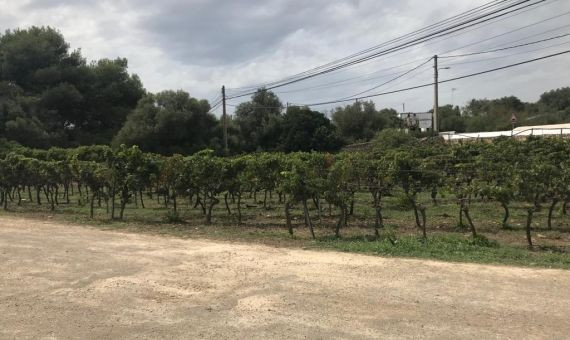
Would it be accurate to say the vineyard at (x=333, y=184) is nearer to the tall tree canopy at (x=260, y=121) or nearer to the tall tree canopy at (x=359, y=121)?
the tall tree canopy at (x=260, y=121)

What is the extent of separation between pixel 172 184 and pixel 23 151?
14.0m

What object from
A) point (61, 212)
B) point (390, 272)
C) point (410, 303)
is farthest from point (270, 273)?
point (61, 212)

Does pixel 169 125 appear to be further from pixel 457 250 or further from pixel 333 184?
pixel 457 250

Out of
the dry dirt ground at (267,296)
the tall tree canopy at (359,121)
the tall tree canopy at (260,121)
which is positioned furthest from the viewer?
the tall tree canopy at (359,121)

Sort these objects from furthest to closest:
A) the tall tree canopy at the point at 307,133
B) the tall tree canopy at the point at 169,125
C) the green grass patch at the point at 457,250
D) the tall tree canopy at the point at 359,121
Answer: the tall tree canopy at the point at 359,121
the tall tree canopy at the point at 307,133
the tall tree canopy at the point at 169,125
the green grass patch at the point at 457,250

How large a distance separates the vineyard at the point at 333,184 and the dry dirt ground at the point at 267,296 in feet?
10.2

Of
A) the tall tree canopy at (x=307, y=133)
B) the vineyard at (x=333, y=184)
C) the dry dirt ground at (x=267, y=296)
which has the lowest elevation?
the dry dirt ground at (x=267, y=296)

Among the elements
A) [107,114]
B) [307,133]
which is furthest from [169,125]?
[307,133]

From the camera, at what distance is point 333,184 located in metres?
12.8

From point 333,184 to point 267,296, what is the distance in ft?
19.9

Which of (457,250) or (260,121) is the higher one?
(260,121)

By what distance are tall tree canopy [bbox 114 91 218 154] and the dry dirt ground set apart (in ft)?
115

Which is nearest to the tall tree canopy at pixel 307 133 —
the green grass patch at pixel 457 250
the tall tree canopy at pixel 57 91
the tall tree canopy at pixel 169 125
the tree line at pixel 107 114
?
the tree line at pixel 107 114

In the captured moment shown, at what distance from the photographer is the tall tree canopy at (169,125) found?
145ft
